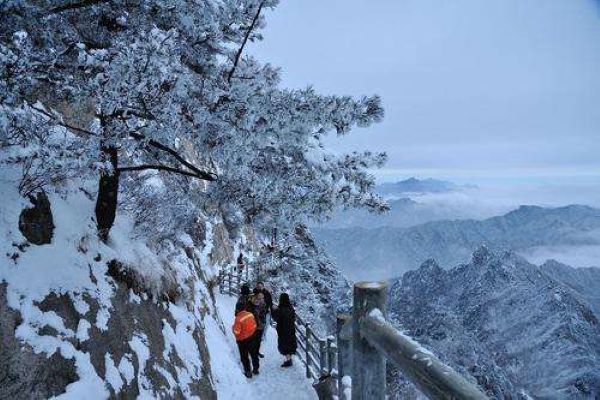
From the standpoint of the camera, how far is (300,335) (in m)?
12.3

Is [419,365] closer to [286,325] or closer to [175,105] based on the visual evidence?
[175,105]

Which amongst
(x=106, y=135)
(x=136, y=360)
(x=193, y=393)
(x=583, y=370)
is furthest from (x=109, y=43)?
(x=583, y=370)

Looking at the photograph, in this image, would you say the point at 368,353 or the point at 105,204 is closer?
the point at 368,353

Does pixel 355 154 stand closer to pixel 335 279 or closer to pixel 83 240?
pixel 83 240

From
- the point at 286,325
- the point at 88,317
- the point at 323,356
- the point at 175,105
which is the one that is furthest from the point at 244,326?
the point at 175,105

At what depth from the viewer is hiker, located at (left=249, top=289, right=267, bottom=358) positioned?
35.9ft

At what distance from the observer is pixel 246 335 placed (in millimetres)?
10336

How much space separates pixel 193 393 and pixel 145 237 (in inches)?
113

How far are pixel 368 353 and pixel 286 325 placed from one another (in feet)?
26.1

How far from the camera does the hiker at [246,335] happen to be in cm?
1031

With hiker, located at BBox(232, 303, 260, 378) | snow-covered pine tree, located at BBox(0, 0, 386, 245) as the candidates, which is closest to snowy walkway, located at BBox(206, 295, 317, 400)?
hiker, located at BBox(232, 303, 260, 378)

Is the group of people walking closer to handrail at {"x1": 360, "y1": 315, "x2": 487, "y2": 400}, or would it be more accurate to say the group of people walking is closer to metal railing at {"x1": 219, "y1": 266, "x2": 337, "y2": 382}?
metal railing at {"x1": 219, "y1": 266, "x2": 337, "y2": 382}

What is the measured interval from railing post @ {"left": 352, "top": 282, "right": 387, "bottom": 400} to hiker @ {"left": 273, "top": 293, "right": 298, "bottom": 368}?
303 inches

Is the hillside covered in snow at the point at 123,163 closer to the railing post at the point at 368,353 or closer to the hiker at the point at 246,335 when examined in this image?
the hiker at the point at 246,335
